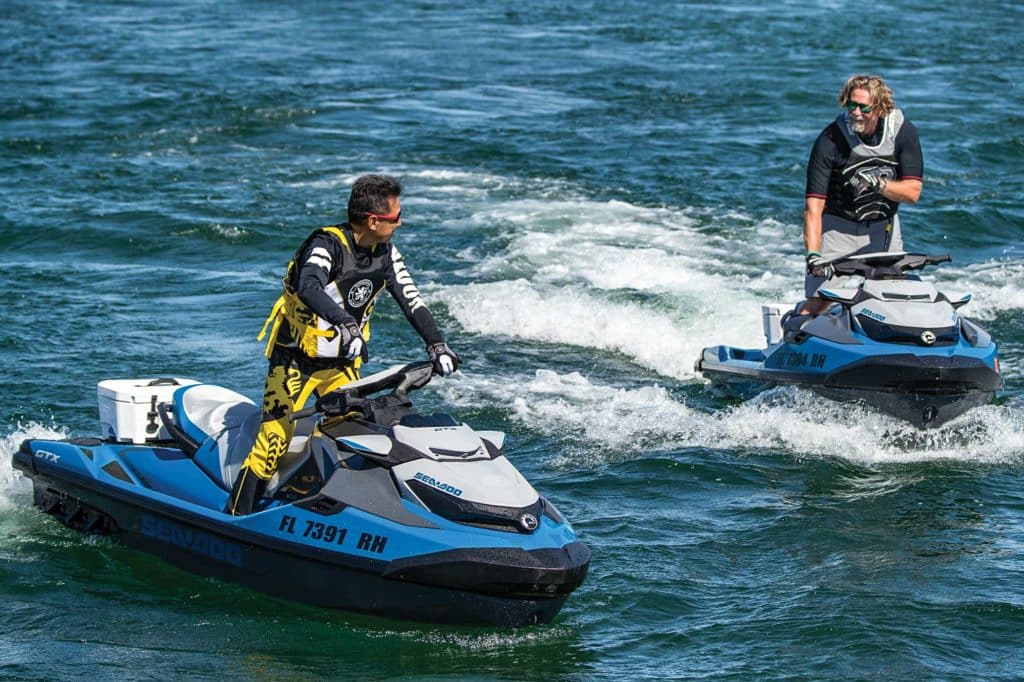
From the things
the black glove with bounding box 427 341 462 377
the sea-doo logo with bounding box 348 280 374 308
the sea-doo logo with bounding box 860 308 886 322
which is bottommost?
the sea-doo logo with bounding box 860 308 886 322

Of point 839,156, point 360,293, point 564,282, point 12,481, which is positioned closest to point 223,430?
point 360,293

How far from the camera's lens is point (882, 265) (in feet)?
31.6

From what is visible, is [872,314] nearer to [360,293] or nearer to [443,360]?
[443,360]

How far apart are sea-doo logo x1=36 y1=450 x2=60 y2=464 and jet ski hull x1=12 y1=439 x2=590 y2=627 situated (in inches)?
8.5

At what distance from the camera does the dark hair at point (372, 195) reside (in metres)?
6.70

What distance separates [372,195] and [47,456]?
2.48 m

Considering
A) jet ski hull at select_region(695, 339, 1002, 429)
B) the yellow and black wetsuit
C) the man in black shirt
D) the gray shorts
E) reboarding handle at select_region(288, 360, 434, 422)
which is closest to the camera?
reboarding handle at select_region(288, 360, 434, 422)

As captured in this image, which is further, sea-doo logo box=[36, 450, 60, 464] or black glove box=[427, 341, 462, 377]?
sea-doo logo box=[36, 450, 60, 464]

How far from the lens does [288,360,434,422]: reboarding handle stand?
22.0 ft

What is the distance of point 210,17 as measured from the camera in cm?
2911

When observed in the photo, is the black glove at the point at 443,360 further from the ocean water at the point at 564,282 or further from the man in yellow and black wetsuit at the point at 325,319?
the ocean water at the point at 564,282

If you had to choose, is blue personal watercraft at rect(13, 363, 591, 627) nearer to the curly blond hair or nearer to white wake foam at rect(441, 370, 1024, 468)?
white wake foam at rect(441, 370, 1024, 468)

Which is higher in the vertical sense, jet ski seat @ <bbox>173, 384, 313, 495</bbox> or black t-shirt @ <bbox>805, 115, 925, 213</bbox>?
black t-shirt @ <bbox>805, 115, 925, 213</bbox>

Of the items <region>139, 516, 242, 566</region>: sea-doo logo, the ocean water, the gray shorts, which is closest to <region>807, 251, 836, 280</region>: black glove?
the gray shorts
